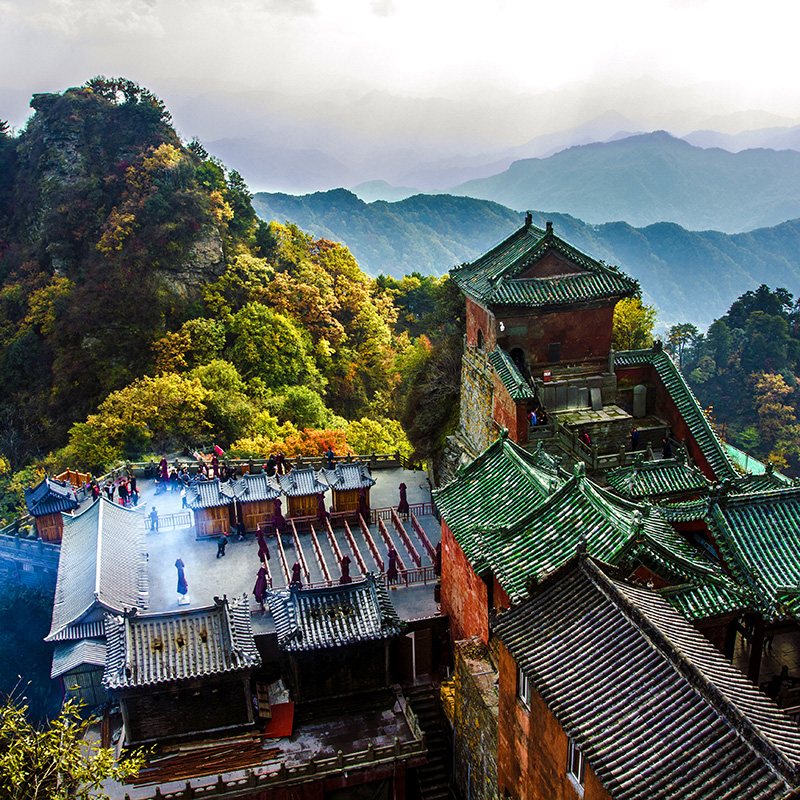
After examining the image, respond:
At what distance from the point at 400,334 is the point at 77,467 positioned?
29753 millimetres

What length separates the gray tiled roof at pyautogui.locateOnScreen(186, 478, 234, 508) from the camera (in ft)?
82.1

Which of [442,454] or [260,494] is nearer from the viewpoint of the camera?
[260,494]

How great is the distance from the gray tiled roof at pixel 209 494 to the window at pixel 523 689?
1480 cm

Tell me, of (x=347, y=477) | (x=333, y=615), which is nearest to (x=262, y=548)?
(x=347, y=477)

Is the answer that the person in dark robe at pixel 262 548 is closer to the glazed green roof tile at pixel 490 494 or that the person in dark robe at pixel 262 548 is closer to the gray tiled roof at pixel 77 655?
the gray tiled roof at pixel 77 655

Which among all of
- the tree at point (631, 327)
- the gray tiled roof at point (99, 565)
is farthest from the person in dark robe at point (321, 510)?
the tree at point (631, 327)

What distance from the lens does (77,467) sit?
117 ft

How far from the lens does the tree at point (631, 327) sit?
123 feet

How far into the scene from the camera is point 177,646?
1747 centimetres

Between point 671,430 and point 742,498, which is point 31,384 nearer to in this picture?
point 671,430

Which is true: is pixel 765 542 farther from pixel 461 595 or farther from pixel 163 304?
pixel 163 304

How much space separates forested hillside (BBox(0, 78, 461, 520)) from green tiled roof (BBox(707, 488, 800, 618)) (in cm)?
2341

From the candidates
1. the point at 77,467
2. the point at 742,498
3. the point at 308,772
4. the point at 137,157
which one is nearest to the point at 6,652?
the point at 77,467

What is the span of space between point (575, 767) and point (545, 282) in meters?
17.1
